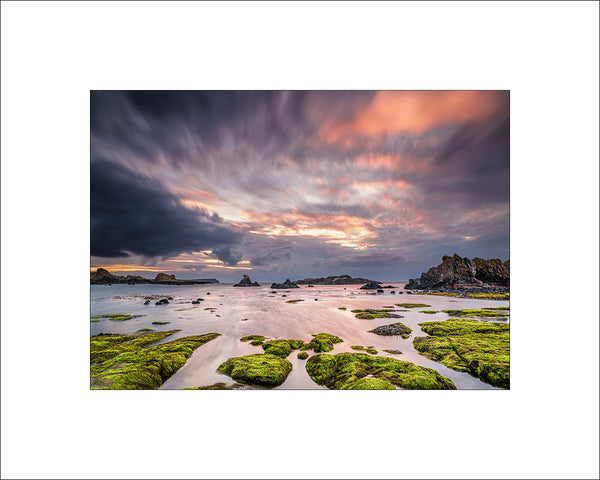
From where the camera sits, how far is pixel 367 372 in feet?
10.2

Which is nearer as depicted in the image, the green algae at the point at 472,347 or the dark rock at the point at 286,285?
the green algae at the point at 472,347

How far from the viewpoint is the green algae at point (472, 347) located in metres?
3.13

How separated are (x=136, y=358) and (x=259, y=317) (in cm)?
248

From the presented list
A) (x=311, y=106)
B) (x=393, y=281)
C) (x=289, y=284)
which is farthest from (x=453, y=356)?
(x=311, y=106)

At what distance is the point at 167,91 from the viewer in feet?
11.4

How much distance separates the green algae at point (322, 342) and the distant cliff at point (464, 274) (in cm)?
351

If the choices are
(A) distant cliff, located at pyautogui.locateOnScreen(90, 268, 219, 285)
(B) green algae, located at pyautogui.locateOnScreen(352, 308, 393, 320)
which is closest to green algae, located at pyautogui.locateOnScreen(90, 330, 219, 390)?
(A) distant cliff, located at pyautogui.locateOnScreen(90, 268, 219, 285)

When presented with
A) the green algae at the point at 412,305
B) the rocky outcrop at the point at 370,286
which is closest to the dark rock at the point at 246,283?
the rocky outcrop at the point at 370,286

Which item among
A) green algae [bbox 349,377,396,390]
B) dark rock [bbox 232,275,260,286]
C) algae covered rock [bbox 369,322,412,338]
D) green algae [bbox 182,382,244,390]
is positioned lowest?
green algae [bbox 182,382,244,390]

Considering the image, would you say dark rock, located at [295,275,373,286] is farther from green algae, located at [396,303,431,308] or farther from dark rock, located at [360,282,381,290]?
green algae, located at [396,303,431,308]

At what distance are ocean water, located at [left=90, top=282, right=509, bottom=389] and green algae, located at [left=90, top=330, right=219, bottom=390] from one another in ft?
0.62

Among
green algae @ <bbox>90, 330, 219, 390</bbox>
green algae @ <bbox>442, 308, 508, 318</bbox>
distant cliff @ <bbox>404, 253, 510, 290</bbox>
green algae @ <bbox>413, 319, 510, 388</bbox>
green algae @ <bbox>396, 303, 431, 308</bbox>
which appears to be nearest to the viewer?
green algae @ <bbox>90, 330, 219, 390</bbox>

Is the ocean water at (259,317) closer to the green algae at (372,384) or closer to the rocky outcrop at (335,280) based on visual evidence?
the rocky outcrop at (335,280)

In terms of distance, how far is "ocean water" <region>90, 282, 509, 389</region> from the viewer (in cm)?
328
